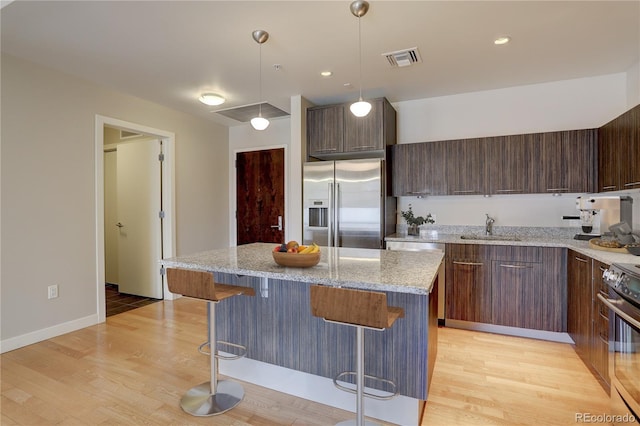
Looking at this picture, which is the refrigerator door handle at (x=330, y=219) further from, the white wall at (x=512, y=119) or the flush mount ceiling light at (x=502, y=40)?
the flush mount ceiling light at (x=502, y=40)

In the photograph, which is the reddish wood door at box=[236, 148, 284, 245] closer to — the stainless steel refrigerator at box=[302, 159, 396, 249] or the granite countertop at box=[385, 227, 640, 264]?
the stainless steel refrigerator at box=[302, 159, 396, 249]

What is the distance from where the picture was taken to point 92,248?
11.5 ft

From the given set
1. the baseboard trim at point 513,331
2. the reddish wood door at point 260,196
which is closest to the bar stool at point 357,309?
the baseboard trim at point 513,331

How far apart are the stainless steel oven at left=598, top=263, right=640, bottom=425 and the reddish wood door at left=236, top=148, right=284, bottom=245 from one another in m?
3.86

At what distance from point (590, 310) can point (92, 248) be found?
15.3 ft

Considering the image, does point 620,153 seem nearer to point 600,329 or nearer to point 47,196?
point 600,329

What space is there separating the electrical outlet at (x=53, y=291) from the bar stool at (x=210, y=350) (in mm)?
2024

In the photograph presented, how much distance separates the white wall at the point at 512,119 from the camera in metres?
3.36

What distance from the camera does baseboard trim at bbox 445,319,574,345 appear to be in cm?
305

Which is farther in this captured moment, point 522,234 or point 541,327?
point 522,234

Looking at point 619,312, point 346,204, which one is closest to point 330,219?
point 346,204

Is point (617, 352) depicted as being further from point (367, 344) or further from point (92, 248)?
point (92, 248)

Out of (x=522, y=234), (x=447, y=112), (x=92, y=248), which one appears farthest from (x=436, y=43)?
(x=92, y=248)

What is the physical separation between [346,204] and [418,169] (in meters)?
0.95
